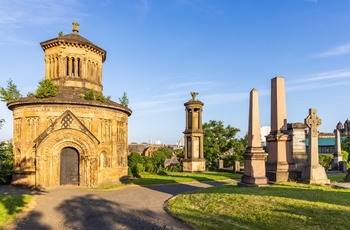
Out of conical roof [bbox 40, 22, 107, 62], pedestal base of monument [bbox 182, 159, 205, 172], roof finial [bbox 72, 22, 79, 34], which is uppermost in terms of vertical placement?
roof finial [bbox 72, 22, 79, 34]

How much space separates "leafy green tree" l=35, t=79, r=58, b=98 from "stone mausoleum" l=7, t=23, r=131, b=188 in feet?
1.63

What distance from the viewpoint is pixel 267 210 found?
9.34 meters

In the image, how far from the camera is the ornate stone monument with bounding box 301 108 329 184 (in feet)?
51.2

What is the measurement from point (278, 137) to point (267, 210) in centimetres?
897

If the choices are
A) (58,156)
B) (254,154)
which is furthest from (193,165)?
(254,154)

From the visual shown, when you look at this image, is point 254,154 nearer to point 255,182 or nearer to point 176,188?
point 255,182

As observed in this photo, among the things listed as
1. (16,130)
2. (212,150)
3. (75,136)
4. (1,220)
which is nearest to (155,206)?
(1,220)

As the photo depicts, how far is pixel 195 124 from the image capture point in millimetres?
32281

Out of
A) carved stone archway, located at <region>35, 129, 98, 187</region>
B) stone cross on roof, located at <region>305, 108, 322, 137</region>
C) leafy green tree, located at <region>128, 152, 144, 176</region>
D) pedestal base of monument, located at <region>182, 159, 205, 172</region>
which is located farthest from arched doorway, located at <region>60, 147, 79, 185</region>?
stone cross on roof, located at <region>305, 108, 322, 137</region>

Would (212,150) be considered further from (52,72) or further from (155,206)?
(155,206)

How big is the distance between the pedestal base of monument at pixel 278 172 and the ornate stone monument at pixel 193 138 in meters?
14.3

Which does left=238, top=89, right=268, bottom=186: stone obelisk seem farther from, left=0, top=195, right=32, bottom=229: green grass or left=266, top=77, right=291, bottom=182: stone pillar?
left=0, top=195, right=32, bottom=229: green grass

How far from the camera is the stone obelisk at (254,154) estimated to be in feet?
49.5

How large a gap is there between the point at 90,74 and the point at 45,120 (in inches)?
236
